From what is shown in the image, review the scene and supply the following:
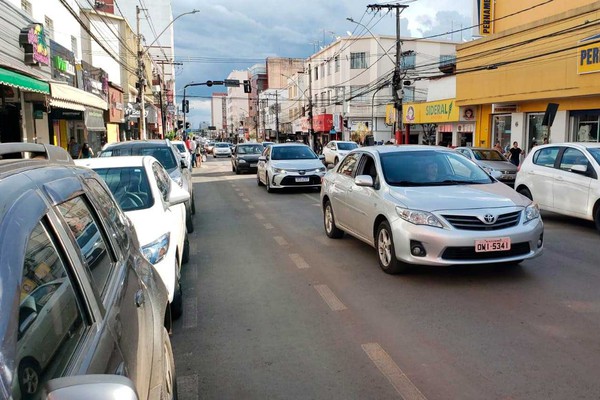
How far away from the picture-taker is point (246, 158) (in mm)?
25922

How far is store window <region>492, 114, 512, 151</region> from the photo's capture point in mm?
27516

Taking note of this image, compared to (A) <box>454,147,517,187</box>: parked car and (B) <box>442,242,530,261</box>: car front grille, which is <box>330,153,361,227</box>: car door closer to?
(B) <box>442,242,530,261</box>: car front grille

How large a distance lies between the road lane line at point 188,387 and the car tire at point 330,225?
5.14m

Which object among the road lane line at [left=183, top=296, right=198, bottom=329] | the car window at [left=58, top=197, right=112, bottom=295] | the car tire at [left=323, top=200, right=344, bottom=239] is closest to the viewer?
A: the car window at [left=58, top=197, right=112, bottom=295]

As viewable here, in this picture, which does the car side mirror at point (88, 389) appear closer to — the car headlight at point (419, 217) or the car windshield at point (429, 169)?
the car headlight at point (419, 217)

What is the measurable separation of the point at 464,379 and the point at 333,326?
1408 mm

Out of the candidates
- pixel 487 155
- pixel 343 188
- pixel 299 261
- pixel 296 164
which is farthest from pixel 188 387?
pixel 487 155

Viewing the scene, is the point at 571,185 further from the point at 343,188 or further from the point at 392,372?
the point at 392,372

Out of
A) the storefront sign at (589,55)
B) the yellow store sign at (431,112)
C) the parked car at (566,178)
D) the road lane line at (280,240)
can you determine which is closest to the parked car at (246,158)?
the yellow store sign at (431,112)

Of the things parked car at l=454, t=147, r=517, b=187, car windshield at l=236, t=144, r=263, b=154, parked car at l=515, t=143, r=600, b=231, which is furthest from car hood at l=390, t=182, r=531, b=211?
car windshield at l=236, t=144, r=263, b=154

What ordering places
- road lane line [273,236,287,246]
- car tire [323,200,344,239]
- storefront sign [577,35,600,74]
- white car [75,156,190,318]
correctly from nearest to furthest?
white car [75,156,190,318]
road lane line [273,236,287,246]
car tire [323,200,344,239]
storefront sign [577,35,600,74]

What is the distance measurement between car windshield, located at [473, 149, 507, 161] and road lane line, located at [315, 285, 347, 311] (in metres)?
14.1

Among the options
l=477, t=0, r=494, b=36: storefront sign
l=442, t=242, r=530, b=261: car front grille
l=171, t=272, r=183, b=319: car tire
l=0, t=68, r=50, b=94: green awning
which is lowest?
l=171, t=272, r=183, b=319: car tire

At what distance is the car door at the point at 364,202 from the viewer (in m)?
7.04
